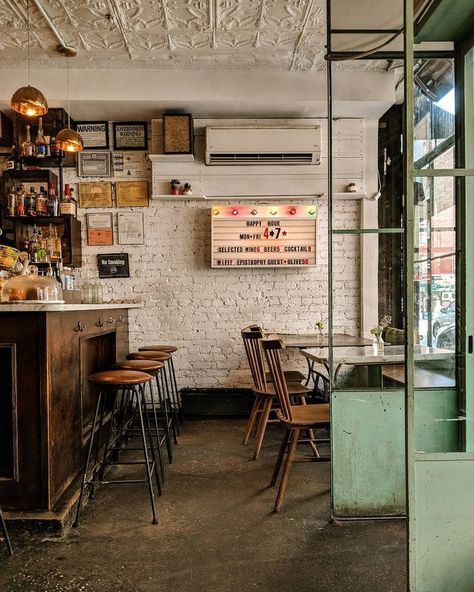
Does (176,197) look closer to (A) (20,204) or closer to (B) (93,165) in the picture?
(B) (93,165)

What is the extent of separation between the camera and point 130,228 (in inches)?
206

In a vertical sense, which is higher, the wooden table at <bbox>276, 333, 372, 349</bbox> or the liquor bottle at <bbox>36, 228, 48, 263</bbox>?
the liquor bottle at <bbox>36, 228, 48, 263</bbox>

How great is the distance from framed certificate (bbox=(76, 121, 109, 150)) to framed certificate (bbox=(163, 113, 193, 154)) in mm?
732

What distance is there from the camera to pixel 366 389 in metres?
2.62

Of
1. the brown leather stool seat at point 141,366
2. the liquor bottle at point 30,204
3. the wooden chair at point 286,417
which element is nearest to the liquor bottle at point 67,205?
the liquor bottle at point 30,204

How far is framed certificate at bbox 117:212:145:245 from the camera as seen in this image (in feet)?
17.1

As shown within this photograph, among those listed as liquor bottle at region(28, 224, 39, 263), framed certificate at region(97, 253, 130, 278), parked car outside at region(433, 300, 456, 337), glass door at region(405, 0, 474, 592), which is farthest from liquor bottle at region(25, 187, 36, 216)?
parked car outside at region(433, 300, 456, 337)

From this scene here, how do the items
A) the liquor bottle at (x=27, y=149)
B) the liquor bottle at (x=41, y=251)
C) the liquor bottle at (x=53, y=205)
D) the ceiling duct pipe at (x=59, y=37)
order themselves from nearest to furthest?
the ceiling duct pipe at (x=59, y=37), the liquor bottle at (x=41, y=251), the liquor bottle at (x=27, y=149), the liquor bottle at (x=53, y=205)

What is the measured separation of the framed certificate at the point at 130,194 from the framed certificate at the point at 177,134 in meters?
0.52

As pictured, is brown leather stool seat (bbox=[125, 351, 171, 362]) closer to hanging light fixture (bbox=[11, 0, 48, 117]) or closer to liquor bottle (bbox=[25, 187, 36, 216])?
liquor bottle (bbox=[25, 187, 36, 216])

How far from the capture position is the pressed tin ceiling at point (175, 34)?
150 inches

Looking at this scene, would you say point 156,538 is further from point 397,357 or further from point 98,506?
point 397,357

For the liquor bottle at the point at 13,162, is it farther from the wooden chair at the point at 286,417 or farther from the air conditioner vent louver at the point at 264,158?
the wooden chair at the point at 286,417

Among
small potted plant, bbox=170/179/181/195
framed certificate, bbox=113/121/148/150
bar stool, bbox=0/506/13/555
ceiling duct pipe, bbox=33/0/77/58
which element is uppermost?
ceiling duct pipe, bbox=33/0/77/58
